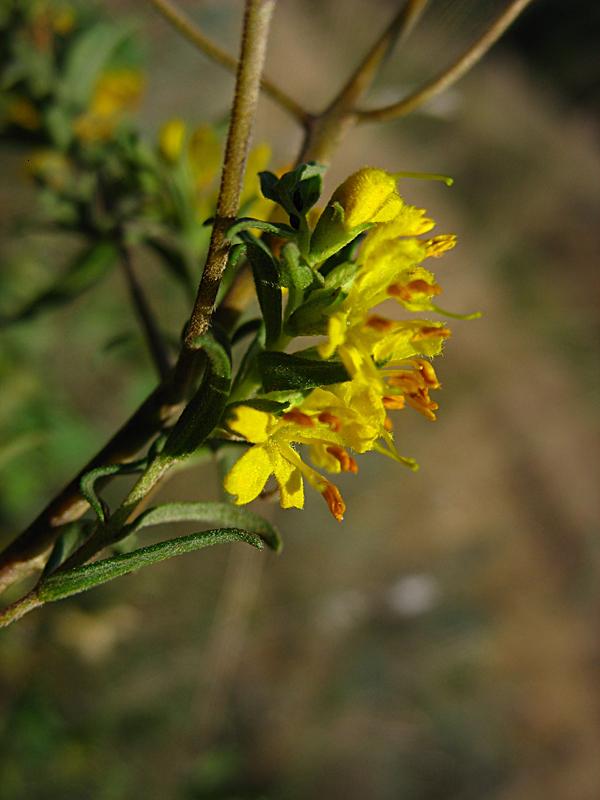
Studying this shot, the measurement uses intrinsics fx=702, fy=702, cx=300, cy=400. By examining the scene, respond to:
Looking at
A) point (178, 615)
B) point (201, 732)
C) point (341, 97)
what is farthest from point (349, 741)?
point (341, 97)

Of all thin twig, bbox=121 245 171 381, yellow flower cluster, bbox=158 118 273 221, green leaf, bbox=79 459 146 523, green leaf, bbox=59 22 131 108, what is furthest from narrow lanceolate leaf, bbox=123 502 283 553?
green leaf, bbox=59 22 131 108

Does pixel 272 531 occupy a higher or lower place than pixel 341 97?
lower

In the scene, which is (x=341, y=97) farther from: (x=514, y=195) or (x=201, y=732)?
(x=514, y=195)

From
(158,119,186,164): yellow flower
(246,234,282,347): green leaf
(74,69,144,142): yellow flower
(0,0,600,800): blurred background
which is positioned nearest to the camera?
(246,234,282,347): green leaf

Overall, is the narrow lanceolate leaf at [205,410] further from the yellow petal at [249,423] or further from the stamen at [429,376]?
the stamen at [429,376]

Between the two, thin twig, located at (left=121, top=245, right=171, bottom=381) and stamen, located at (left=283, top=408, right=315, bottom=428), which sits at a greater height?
stamen, located at (left=283, top=408, right=315, bottom=428)

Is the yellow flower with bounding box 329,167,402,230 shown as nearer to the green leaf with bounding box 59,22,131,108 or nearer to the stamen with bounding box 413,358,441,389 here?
the stamen with bounding box 413,358,441,389
